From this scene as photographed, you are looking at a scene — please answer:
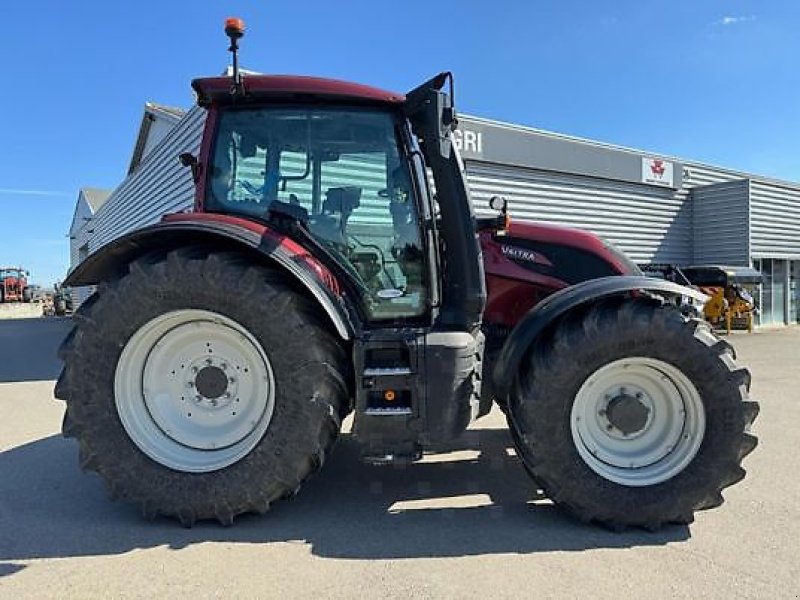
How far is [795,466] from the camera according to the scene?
4.32m

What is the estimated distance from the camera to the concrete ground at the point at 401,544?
8.71 feet

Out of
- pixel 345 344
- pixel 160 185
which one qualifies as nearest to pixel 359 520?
pixel 345 344

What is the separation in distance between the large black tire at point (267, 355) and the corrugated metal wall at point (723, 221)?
16.4 metres

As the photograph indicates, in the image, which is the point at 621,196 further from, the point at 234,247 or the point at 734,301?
the point at 234,247

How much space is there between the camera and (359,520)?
3357 millimetres

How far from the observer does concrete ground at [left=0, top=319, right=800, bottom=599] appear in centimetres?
266

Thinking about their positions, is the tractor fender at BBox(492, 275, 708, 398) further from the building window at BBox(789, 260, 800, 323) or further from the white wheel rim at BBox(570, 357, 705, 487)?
the building window at BBox(789, 260, 800, 323)

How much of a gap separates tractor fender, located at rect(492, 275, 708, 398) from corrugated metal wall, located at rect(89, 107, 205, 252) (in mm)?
8790

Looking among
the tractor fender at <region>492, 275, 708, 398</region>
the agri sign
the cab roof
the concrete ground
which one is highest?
the agri sign

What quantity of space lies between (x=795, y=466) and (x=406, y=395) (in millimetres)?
3096

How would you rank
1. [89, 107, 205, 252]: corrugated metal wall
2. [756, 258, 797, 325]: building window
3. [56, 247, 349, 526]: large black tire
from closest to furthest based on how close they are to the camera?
[56, 247, 349, 526]: large black tire < [89, 107, 205, 252]: corrugated metal wall < [756, 258, 797, 325]: building window

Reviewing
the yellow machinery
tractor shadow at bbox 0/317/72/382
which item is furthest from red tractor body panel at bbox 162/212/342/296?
the yellow machinery

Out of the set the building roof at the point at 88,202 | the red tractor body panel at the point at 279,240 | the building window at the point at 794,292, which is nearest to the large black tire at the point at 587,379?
the red tractor body panel at the point at 279,240

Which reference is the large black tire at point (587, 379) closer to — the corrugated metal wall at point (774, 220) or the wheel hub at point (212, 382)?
the wheel hub at point (212, 382)
